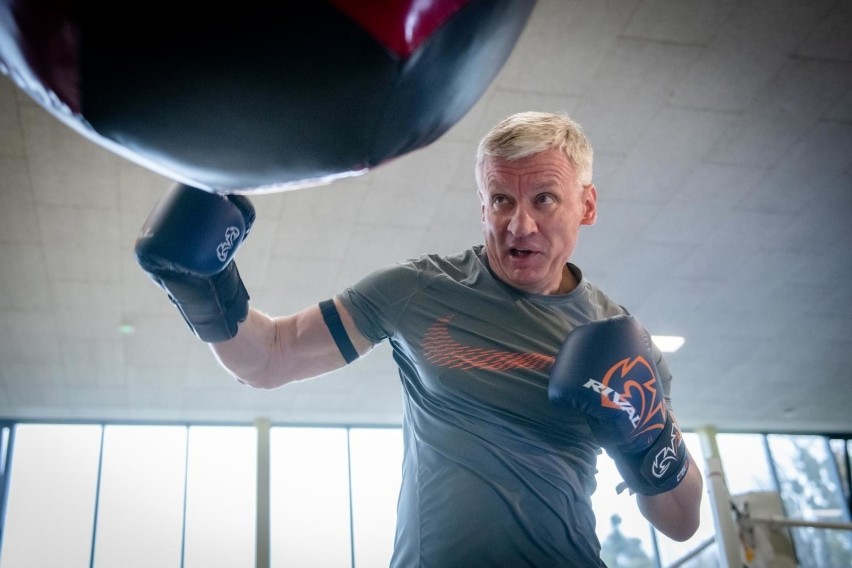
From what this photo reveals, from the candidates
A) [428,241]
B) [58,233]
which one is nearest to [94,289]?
[58,233]

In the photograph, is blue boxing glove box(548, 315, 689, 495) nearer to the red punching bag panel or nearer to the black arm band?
the black arm band

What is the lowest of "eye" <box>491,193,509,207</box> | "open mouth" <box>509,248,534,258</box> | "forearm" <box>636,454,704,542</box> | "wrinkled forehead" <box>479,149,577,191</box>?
"forearm" <box>636,454,704,542</box>

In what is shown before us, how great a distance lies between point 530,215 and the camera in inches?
52.7

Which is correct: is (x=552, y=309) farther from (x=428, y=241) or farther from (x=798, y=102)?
(x=428, y=241)

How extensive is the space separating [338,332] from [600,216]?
347 centimetres

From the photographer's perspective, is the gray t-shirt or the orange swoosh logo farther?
the orange swoosh logo

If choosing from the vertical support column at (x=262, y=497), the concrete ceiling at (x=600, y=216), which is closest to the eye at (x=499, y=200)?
the concrete ceiling at (x=600, y=216)

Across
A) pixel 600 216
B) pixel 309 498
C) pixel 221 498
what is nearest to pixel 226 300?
pixel 600 216

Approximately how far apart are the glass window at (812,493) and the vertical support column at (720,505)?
1023 millimetres

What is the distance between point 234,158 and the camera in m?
0.68

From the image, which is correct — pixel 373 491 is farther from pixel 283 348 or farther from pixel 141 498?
pixel 283 348

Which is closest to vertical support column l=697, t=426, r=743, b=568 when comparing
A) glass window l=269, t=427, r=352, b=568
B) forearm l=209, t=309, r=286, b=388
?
forearm l=209, t=309, r=286, b=388

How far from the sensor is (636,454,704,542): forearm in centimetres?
136

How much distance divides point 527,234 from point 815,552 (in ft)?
31.4
